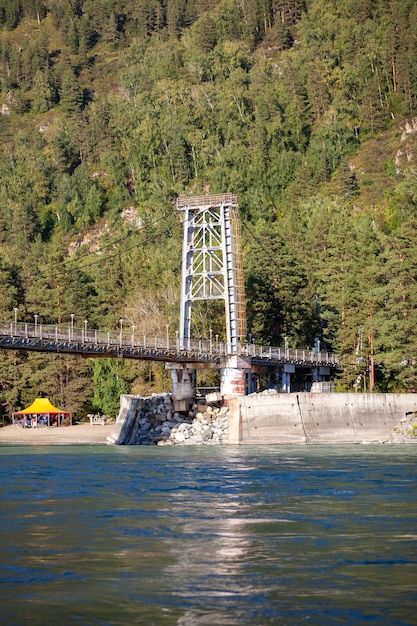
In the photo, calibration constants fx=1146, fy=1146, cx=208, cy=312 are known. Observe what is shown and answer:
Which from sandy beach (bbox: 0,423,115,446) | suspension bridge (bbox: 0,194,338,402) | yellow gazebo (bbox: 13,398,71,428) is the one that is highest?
suspension bridge (bbox: 0,194,338,402)

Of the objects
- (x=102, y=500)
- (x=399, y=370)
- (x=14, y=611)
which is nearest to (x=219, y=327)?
(x=399, y=370)

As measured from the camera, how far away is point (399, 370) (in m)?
75.6

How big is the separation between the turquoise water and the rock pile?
3027cm

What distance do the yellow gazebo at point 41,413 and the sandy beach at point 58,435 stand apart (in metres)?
1.36

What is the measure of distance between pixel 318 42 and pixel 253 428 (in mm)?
142718

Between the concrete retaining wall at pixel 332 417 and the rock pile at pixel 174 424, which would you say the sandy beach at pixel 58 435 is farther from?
the concrete retaining wall at pixel 332 417

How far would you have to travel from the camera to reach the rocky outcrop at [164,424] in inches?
2837

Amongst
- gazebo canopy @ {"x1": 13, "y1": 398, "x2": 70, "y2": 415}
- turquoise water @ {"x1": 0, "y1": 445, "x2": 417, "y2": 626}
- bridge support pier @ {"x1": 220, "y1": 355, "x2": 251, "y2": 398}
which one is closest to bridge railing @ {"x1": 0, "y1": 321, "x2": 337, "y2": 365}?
bridge support pier @ {"x1": 220, "y1": 355, "x2": 251, "y2": 398}

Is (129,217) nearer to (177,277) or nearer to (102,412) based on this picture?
(177,277)

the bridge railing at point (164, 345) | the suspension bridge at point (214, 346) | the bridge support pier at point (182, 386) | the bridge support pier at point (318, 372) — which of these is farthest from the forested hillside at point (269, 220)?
the bridge support pier at point (182, 386)

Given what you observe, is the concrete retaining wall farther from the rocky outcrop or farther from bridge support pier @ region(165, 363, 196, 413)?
bridge support pier @ region(165, 363, 196, 413)

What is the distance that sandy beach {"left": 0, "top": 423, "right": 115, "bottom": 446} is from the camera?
76.4m

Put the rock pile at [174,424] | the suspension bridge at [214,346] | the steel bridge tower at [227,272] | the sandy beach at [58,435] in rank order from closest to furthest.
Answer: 1. the rock pile at [174,424]
2. the suspension bridge at [214,346]
3. the sandy beach at [58,435]
4. the steel bridge tower at [227,272]

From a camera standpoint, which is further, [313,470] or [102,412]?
[102,412]
